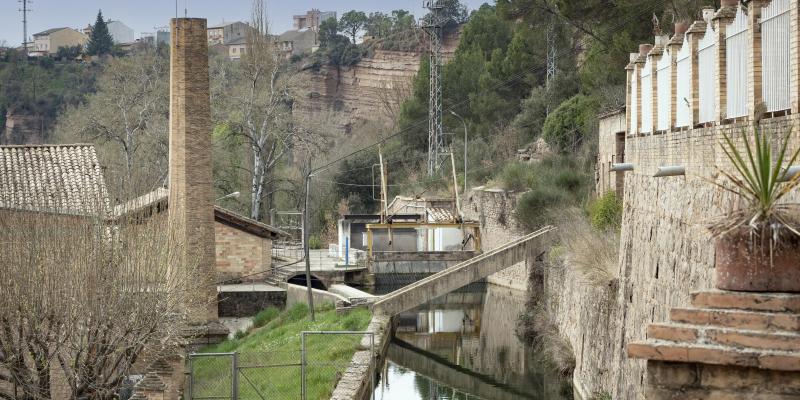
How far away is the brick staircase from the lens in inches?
210

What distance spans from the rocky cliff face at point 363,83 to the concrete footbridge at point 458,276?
82.4m

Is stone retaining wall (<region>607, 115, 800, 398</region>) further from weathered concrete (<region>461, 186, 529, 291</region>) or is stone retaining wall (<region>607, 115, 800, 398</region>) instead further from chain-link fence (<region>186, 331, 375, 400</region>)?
weathered concrete (<region>461, 186, 529, 291</region>)

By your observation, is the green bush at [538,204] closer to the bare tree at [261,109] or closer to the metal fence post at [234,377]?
the bare tree at [261,109]

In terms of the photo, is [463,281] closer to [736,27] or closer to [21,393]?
[21,393]

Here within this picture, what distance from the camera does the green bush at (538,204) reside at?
41.9 metres

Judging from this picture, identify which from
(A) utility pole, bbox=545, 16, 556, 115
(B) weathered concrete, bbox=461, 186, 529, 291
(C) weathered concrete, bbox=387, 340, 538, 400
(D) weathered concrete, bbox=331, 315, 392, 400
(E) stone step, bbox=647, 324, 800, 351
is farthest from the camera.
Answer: (A) utility pole, bbox=545, 16, 556, 115

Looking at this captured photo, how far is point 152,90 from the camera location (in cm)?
6069

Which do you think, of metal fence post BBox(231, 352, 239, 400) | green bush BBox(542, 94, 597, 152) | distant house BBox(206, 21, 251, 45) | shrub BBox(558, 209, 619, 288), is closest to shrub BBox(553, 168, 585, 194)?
green bush BBox(542, 94, 597, 152)

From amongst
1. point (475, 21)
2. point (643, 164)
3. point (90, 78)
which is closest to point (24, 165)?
point (643, 164)

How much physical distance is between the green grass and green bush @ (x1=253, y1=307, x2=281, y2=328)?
82 cm

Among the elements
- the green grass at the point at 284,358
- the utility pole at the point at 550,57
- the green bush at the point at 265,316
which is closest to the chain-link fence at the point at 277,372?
the green grass at the point at 284,358

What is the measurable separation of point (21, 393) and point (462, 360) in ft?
50.4

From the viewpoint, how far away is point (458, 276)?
34594 millimetres

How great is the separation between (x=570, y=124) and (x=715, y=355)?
45448 millimetres
